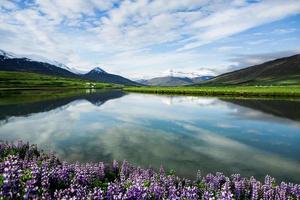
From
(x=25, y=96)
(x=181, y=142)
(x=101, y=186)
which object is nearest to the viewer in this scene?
(x=101, y=186)

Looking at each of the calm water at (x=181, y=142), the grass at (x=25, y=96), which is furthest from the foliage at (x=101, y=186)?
the grass at (x=25, y=96)

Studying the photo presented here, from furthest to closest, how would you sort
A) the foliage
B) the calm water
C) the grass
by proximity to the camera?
the grass < the calm water < the foliage

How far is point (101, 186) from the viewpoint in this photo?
1451 cm

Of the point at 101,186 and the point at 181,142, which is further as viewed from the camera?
the point at 181,142

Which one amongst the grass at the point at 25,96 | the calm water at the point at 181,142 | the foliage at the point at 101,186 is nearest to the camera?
the foliage at the point at 101,186

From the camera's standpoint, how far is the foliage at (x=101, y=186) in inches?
354

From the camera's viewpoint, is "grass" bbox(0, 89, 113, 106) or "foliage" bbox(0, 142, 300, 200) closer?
"foliage" bbox(0, 142, 300, 200)

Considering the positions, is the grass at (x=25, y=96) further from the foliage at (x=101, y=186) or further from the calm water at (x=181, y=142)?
the foliage at (x=101, y=186)

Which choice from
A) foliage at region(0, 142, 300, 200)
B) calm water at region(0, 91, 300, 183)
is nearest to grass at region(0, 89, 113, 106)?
calm water at region(0, 91, 300, 183)

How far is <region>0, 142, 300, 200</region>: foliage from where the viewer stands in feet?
29.5

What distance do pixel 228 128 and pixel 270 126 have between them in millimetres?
6284

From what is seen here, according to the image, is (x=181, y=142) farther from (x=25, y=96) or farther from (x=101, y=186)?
(x=25, y=96)

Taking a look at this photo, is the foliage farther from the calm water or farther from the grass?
the grass

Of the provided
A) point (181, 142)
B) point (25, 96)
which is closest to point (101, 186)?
point (181, 142)
